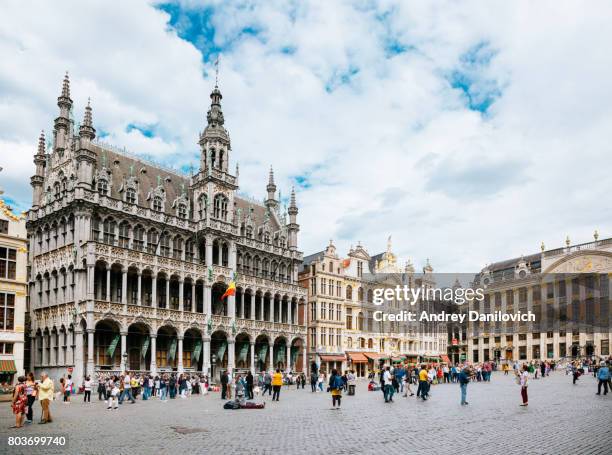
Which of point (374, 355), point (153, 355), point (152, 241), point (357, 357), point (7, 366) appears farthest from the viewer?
point (374, 355)

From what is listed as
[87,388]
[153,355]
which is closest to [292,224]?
[153,355]

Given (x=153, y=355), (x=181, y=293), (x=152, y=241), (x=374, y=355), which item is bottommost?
(x=374, y=355)

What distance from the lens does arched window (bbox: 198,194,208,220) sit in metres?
63.7

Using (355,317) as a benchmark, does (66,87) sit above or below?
above

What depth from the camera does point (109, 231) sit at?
54.4 meters

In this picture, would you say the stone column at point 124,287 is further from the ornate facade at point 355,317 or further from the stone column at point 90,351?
the ornate facade at point 355,317

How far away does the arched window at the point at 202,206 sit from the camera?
63691 mm

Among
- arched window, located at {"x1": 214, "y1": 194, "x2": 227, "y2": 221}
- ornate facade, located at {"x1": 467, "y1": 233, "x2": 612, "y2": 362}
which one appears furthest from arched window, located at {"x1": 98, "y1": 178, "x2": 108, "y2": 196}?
ornate facade, located at {"x1": 467, "y1": 233, "x2": 612, "y2": 362}

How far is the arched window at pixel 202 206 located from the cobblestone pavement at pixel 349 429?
3532 cm

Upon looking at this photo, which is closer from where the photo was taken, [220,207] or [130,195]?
[130,195]

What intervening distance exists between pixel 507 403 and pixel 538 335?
74241 millimetres

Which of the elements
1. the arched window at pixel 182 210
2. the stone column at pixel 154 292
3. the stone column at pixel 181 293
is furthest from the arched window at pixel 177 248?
the stone column at pixel 154 292

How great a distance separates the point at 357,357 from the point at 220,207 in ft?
95.9

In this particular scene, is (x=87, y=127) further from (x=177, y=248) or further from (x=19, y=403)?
(x=19, y=403)
